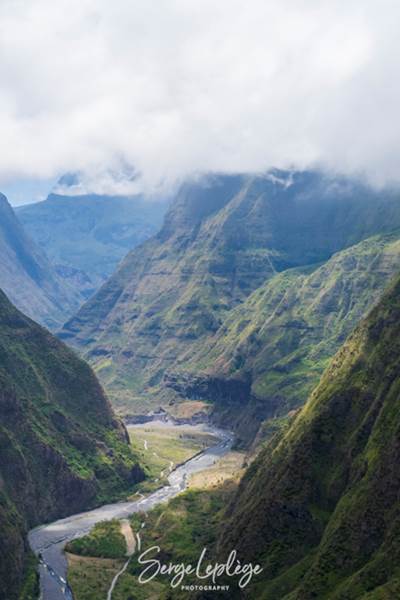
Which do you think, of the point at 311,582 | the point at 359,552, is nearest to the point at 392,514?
the point at 359,552

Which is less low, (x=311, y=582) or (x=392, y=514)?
(x=392, y=514)

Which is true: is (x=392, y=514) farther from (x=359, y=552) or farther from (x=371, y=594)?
(x=371, y=594)

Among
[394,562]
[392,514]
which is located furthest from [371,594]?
[392,514]

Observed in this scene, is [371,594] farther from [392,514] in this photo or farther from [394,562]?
[392,514]

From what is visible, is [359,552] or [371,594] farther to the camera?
[359,552]

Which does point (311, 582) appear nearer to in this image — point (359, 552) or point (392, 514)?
point (359, 552)

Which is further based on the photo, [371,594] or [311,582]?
[311,582]
